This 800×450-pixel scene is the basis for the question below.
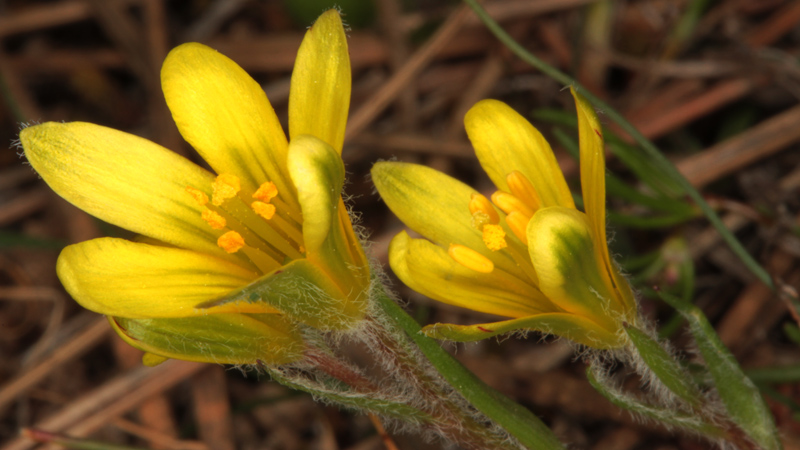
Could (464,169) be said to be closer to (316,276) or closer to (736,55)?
(736,55)

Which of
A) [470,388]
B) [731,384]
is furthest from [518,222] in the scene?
[731,384]

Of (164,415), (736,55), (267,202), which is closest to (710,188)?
(736,55)

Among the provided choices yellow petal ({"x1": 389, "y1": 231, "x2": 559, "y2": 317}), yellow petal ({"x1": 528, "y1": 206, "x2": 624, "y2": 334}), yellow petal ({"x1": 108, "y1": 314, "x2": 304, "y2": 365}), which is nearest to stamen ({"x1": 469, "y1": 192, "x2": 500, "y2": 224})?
yellow petal ({"x1": 389, "y1": 231, "x2": 559, "y2": 317})

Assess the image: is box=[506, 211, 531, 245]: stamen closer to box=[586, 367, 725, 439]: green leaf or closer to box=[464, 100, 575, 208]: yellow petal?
box=[464, 100, 575, 208]: yellow petal

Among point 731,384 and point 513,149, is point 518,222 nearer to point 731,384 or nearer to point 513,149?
point 513,149

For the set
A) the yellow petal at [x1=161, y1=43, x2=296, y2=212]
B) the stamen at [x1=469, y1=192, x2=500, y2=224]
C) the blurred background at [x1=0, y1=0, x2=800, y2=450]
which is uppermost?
the yellow petal at [x1=161, y1=43, x2=296, y2=212]
